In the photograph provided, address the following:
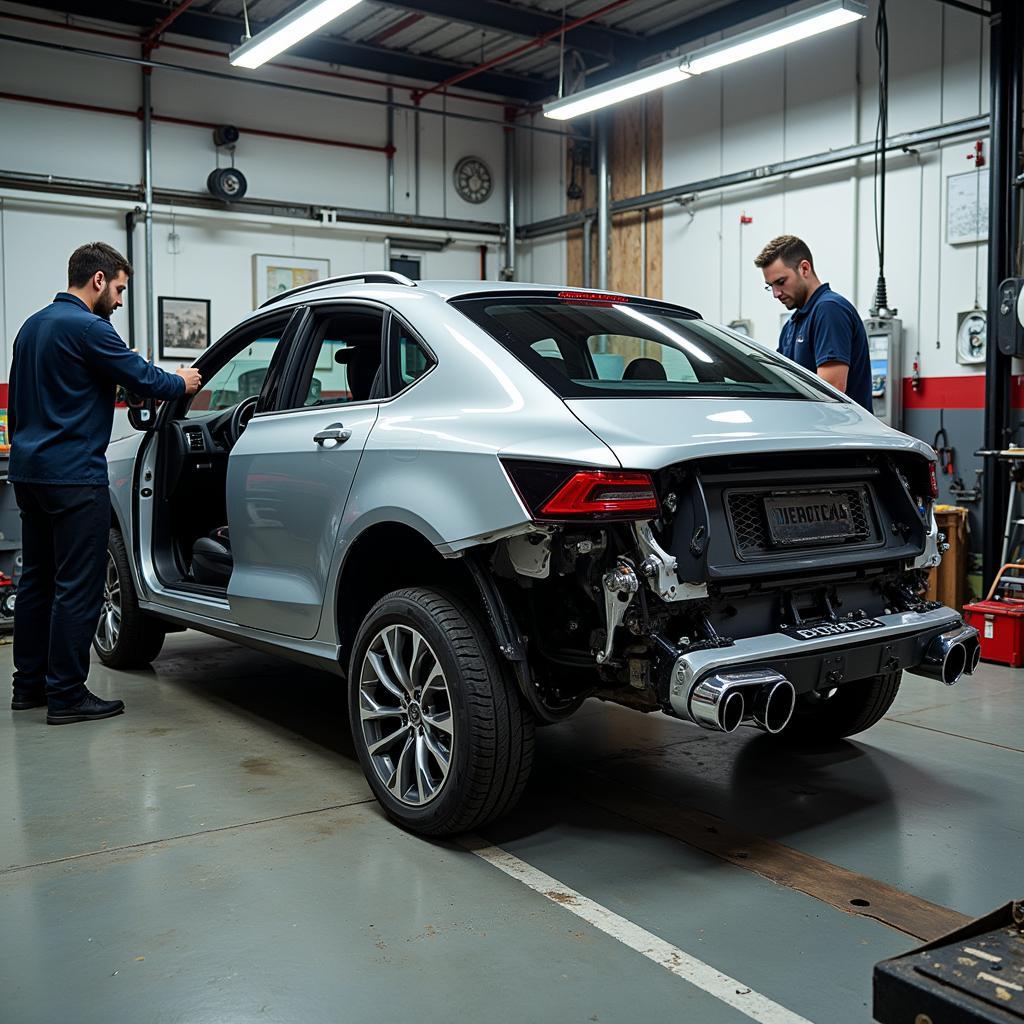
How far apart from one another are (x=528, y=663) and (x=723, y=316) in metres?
7.16

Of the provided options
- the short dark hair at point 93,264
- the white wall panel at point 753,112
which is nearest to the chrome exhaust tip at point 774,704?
the short dark hair at point 93,264

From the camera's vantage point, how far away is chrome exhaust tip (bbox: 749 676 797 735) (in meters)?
2.51

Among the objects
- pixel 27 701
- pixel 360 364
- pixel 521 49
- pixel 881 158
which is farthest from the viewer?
pixel 521 49

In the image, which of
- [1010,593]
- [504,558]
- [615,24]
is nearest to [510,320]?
[504,558]

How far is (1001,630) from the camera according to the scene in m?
5.56

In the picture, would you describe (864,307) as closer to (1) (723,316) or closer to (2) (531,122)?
(1) (723,316)

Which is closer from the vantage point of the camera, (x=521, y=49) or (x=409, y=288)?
(x=409, y=288)

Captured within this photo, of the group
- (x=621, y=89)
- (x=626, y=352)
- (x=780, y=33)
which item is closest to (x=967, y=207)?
(x=780, y=33)

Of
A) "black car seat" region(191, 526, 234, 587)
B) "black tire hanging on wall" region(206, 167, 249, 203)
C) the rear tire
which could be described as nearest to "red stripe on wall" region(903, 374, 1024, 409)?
the rear tire

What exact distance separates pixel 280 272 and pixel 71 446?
22.4ft

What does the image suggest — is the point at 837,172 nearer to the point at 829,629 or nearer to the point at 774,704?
the point at 829,629

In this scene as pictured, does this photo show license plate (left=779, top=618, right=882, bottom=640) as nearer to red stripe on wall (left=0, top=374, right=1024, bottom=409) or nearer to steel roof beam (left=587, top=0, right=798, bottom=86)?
red stripe on wall (left=0, top=374, right=1024, bottom=409)

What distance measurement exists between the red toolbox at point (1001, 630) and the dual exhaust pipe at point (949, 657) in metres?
2.71

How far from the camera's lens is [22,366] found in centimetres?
411
